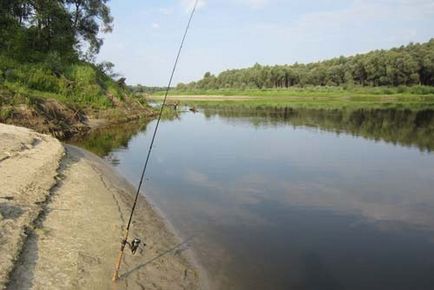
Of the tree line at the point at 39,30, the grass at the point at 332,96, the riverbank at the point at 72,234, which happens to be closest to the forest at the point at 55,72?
the tree line at the point at 39,30

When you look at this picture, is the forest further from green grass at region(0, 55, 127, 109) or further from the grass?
the grass

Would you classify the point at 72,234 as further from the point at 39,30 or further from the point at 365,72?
the point at 365,72

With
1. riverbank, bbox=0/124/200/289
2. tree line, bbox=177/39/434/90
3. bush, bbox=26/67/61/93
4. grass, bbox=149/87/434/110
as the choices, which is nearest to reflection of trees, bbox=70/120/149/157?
bush, bbox=26/67/61/93

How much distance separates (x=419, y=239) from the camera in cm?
1182

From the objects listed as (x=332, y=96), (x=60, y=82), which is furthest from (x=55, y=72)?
(x=332, y=96)

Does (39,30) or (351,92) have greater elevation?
(39,30)

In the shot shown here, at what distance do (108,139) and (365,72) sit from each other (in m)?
103

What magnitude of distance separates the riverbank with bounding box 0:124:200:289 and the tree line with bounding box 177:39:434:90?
363 feet

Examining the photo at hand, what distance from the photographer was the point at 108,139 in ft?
101

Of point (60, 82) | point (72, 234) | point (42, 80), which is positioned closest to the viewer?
point (72, 234)

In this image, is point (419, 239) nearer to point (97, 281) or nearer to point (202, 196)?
point (202, 196)

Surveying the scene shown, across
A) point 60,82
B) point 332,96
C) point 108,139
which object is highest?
point 60,82

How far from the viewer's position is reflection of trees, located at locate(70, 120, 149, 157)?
26.2 meters

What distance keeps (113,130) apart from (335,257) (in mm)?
28144
